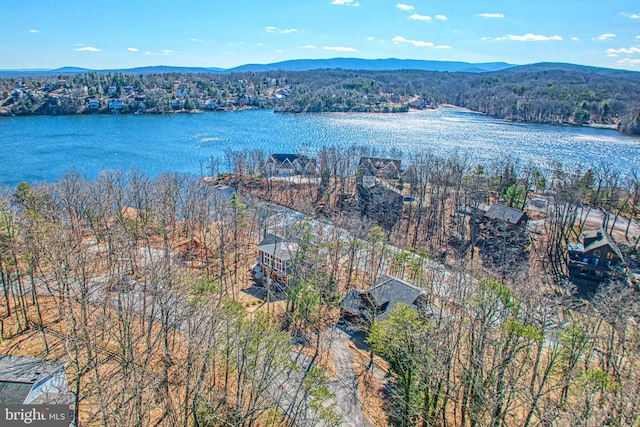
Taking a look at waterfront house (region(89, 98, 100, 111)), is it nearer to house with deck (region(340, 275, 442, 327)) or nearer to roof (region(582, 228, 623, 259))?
house with deck (region(340, 275, 442, 327))

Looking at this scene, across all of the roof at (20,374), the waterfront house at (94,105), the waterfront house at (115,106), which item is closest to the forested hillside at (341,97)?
the waterfront house at (115,106)

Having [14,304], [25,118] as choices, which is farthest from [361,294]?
[25,118]

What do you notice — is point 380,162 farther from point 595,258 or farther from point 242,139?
point 242,139

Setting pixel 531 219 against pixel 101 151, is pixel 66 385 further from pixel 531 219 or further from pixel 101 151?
pixel 101 151

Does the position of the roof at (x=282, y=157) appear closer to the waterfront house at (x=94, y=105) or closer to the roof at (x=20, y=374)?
the roof at (x=20, y=374)

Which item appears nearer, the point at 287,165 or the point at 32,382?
the point at 32,382

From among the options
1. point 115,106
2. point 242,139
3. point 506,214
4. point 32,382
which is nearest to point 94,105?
point 115,106

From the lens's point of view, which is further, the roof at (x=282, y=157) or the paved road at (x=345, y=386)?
the roof at (x=282, y=157)
